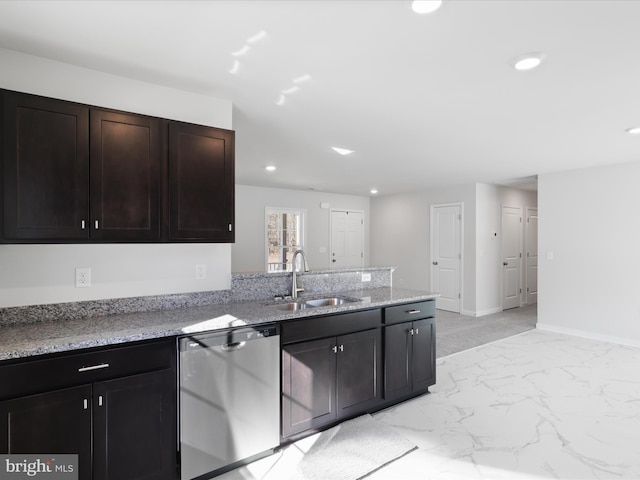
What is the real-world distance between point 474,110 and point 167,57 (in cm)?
230

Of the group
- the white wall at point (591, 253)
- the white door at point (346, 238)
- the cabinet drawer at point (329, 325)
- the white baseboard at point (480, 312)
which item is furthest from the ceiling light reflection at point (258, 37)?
the white door at point (346, 238)

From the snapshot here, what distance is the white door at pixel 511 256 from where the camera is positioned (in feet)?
22.5

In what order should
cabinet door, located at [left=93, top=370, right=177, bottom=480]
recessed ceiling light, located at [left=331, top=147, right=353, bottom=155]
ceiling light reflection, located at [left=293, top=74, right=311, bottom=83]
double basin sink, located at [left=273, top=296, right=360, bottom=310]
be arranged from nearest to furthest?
cabinet door, located at [left=93, top=370, right=177, bottom=480] → ceiling light reflection, located at [left=293, top=74, right=311, bottom=83] → double basin sink, located at [left=273, top=296, right=360, bottom=310] → recessed ceiling light, located at [left=331, top=147, right=353, bottom=155]

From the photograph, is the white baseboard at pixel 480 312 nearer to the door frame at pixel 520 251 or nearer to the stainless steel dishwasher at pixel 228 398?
the door frame at pixel 520 251

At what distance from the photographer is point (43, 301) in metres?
2.13

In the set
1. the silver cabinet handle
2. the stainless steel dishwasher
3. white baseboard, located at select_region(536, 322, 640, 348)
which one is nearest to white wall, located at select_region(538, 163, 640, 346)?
white baseboard, located at select_region(536, 322, 640, 348)

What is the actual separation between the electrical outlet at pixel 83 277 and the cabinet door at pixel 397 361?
2.14m

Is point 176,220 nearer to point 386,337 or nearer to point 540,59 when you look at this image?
point 386,337

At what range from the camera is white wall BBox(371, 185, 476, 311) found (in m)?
6.45

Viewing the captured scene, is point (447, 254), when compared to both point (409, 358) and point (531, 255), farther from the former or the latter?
point (409, 358)

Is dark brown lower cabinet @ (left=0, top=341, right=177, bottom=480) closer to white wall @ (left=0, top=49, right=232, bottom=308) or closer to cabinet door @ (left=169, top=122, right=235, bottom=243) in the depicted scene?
white wall @ (left=0, top=49, right=232, bottom=308)

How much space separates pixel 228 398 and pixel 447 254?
18.6 ft

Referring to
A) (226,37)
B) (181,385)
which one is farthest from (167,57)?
(181,385)

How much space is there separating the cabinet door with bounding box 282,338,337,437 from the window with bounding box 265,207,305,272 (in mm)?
4894
